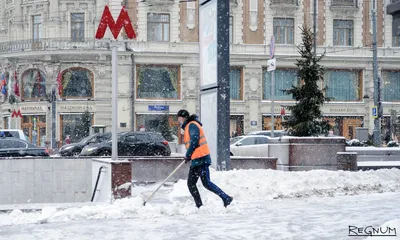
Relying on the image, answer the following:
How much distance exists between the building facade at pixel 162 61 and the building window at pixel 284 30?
7 cm

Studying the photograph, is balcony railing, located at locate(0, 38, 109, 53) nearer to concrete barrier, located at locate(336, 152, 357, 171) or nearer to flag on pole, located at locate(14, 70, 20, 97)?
flag on pole, located at locate(14, 70, 20, 97)

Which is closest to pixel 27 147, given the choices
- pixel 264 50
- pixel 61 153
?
pixel 61 153

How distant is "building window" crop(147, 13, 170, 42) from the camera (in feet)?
147

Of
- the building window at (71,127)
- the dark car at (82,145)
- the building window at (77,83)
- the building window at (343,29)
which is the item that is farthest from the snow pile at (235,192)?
the building window at (343,29)

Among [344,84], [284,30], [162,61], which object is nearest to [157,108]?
[162,61]

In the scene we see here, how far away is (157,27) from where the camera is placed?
4494 cm

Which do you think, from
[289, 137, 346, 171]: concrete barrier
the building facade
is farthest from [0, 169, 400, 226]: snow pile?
the building facade

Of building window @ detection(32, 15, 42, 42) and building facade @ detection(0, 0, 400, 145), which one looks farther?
building window @ detection(32, 15, 42, 42)

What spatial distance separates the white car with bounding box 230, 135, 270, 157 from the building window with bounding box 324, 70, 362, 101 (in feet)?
56.3

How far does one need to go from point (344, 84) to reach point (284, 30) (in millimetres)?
5792

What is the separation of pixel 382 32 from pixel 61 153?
26.8 m

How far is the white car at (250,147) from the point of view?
2464 cm

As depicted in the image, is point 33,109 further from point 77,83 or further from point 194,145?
point 194,145

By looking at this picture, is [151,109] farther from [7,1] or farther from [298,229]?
[298,229]
